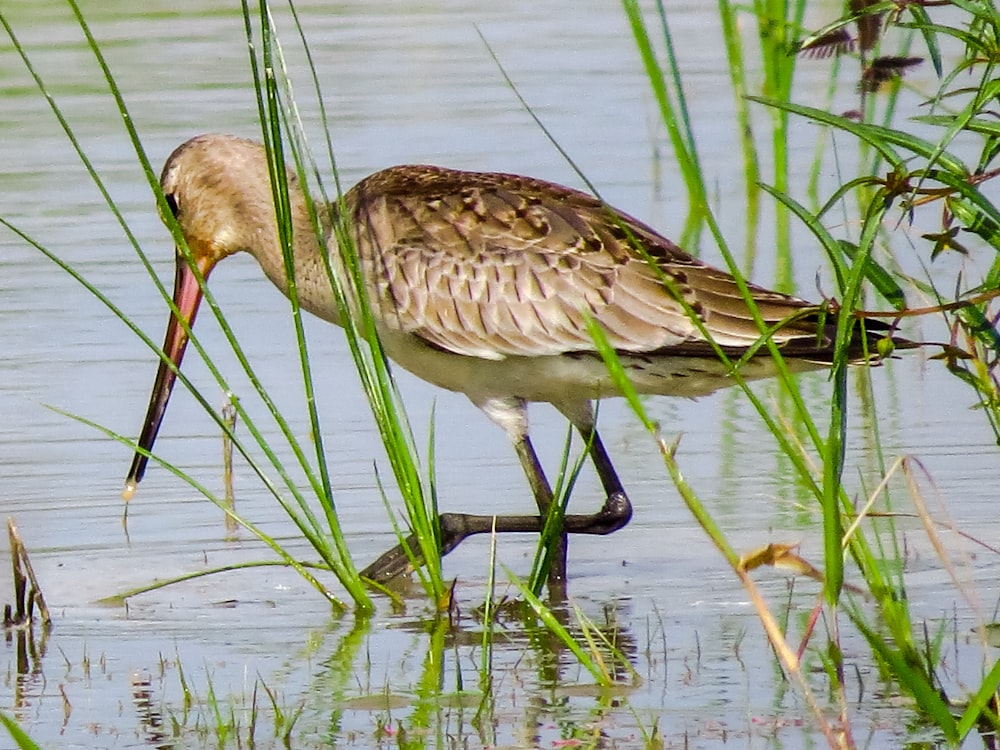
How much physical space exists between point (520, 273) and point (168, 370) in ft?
3.86

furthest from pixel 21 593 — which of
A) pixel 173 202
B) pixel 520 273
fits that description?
pixel 173 202

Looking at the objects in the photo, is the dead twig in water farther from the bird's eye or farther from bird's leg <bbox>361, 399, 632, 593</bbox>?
the bird's eye

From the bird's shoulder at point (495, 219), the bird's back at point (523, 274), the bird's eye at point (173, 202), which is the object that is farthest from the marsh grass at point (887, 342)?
the bird's eye at point (173, 202)

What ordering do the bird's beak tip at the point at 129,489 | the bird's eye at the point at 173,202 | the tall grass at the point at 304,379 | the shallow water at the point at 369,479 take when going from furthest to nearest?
the bird's eye at the point at 173,202 → the bird's beak tip at the point at 129,489 → the tall grass at the point at 304,379 → the shallow water at the point at 369,479

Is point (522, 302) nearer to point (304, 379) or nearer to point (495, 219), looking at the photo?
point (495, 219)

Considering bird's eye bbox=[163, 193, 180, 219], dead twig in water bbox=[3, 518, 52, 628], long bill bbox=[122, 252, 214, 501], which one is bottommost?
dead twig in water bbox=[3, 518, 52, 628]

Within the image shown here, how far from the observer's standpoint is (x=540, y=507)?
623cm

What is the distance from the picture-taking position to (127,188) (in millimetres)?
10414

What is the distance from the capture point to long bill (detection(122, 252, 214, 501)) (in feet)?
20.9

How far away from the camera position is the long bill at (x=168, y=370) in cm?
637

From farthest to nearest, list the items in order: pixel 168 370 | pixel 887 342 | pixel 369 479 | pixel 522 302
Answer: pixel 369 479 → pixel 168 370 → pixel 522 302 → pixel 887 342

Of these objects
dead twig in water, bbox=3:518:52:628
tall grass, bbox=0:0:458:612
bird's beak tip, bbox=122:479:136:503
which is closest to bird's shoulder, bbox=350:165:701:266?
tall grass, bbox=0:0:458:612

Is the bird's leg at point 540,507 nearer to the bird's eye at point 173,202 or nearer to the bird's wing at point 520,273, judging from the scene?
the bird's wing at point 520,273

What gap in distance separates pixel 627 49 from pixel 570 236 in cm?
756
